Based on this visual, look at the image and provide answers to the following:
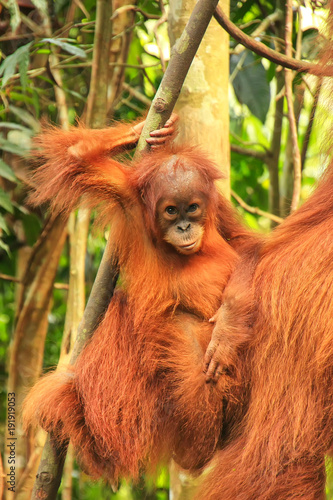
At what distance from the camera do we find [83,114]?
420cm

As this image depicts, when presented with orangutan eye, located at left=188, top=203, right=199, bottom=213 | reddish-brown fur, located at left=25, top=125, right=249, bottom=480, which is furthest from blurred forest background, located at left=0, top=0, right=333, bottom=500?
orangutan eye, located at left=188, top=203, right=199, bottom=213

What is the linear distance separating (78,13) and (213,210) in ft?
9.81

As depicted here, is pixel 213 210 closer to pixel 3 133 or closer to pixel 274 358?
pixel 274 358

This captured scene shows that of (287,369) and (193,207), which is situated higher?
(193,207)

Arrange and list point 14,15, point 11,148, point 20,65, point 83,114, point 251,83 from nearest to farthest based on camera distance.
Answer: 1. point 14,15
2. point 20,65
3. point 11,148
4. point 83,114
5. point 251,83

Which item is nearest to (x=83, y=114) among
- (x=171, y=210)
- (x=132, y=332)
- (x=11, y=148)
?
(x=11, y=148)

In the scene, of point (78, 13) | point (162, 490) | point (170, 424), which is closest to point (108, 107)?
point (78, 13)

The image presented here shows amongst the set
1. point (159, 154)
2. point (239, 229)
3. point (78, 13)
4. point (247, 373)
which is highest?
point (78, 13)

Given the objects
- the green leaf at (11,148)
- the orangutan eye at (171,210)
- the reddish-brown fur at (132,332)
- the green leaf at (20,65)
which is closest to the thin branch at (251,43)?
the reddish-brown fur at (132,332)

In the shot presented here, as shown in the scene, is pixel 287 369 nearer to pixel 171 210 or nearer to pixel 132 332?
pixel 132 332

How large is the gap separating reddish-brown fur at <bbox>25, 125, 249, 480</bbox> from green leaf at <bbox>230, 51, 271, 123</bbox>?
2093 millimetres

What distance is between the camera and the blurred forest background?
3.15 metres

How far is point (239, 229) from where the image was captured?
2.95m

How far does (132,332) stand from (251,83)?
275cm
